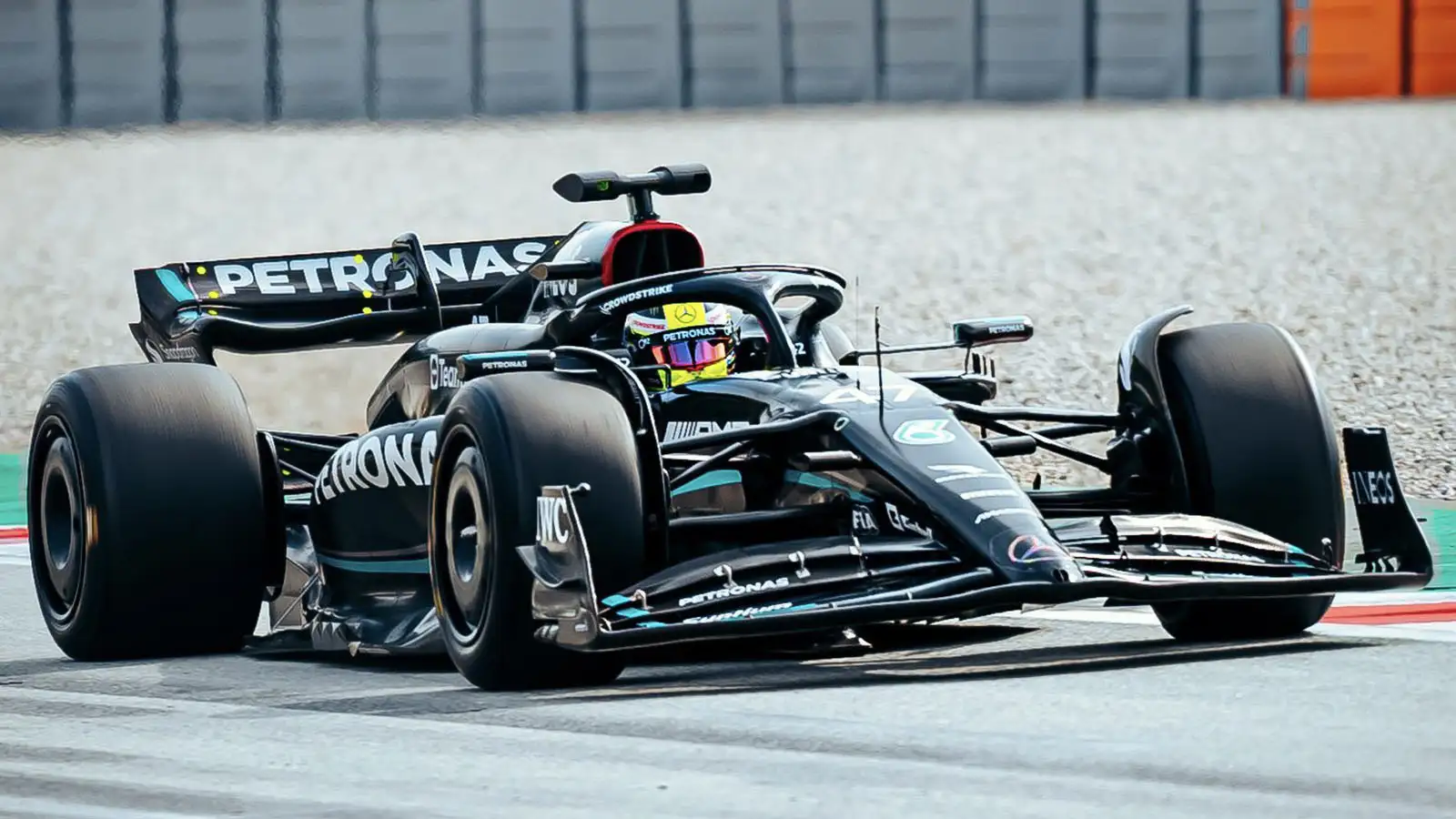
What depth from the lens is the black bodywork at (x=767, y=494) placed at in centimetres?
705

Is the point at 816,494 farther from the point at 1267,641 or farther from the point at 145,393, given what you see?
the point at 145,393

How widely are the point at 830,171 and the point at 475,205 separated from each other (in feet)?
11.3

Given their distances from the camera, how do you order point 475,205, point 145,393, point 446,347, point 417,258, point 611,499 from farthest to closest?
point 475,205 < point 417,258 < point 446,347 < point 145,393 < point 611,499

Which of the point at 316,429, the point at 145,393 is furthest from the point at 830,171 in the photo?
the point at 145,393

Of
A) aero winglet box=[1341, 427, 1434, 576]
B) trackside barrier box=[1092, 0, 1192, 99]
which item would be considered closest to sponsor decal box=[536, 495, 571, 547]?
aero winglet box=[1341, 427, 1434, 576]

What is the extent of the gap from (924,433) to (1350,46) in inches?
782

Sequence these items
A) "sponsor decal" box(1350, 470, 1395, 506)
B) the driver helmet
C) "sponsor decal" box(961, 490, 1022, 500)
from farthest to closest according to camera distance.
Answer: the driver helmet → "sponsor decal" box(1350, 470, 1395, 506) → "sponsor decal" box(961, 490, 1022, 500)

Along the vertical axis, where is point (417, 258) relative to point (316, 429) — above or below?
above

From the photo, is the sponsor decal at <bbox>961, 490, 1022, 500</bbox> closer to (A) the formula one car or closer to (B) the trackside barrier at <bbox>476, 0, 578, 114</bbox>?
(A) the formula one car

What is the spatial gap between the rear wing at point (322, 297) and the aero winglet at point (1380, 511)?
3738 millimetres

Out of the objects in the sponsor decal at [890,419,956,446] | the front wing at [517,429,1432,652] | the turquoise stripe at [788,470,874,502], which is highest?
the sponsor decal at [890,419,956,446]

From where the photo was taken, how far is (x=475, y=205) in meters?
23.9

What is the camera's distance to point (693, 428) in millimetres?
8352

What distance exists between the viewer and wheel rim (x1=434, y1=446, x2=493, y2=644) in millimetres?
7254
